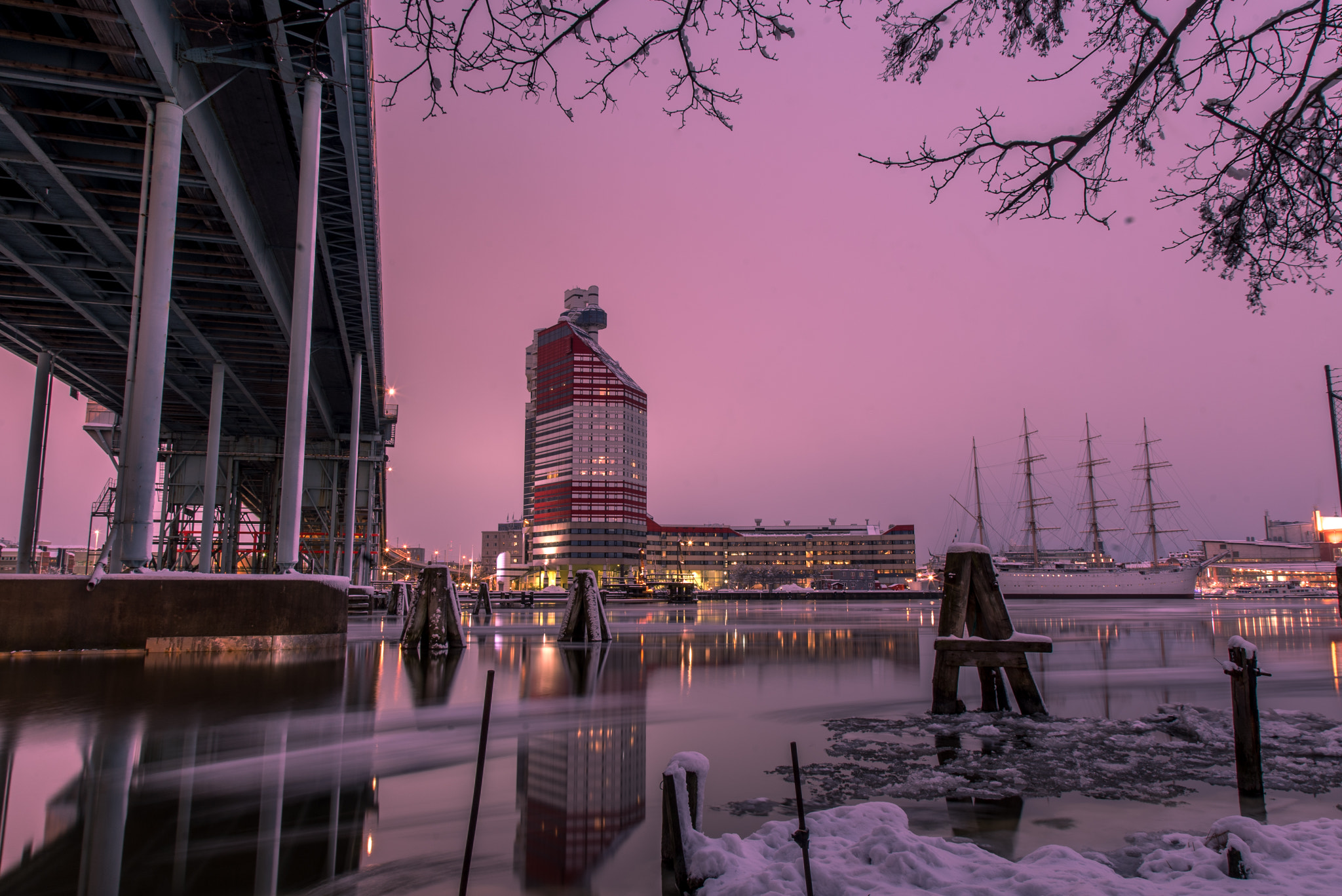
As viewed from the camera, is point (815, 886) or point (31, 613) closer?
point (815, 886)

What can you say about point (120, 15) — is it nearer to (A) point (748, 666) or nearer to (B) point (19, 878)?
(B) point (19, 878)

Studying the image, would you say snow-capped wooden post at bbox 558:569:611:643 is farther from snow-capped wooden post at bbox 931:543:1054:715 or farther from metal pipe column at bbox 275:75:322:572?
snow-capped wooden post at bbox 931:543:1054:715

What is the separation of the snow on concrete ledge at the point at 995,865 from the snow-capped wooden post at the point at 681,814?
61mm

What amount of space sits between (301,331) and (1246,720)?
1848 cm

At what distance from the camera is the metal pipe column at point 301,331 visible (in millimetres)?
17781

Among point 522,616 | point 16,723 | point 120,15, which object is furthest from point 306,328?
point 522,616

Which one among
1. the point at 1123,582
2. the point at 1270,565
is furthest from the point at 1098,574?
the point at 1270,565

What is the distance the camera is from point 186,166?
18328mm

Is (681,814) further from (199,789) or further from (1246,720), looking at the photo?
(1246,720)

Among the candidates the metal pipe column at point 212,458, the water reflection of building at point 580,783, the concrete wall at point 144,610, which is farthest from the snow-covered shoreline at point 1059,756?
the metal pipe column at point 212,458

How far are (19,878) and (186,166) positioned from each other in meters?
19.1

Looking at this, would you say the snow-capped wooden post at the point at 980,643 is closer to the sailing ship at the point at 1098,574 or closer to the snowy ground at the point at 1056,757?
the snowy ground at the point at 1056,757

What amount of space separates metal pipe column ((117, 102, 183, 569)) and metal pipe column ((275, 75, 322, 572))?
3.18 meters

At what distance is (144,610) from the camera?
1406 cm
